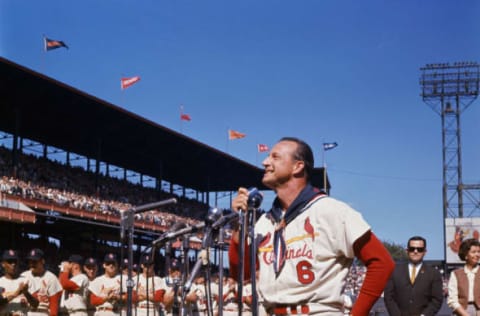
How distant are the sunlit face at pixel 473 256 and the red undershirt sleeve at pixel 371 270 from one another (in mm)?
4639

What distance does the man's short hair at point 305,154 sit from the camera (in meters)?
4.55

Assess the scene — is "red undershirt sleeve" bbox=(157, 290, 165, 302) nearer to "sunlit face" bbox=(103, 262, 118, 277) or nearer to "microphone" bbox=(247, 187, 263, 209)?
"sunlit face" bbox=(103, 262, 118, 277)

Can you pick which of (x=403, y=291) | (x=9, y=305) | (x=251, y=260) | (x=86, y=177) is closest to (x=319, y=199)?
(x=251, y=260)

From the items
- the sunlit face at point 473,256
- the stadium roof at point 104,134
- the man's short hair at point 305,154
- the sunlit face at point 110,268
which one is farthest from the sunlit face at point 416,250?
the stadium roof at point 104,134

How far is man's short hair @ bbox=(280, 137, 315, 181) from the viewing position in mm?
4555

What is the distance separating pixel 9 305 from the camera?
1134cm

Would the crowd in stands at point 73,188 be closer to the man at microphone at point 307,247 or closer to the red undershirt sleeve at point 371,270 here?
the man at microphone at point 307,247

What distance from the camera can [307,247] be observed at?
169 inches

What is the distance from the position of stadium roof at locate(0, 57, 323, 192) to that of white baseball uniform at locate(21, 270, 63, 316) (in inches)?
644

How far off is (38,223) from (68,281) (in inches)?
820

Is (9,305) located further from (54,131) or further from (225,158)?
(225,158)

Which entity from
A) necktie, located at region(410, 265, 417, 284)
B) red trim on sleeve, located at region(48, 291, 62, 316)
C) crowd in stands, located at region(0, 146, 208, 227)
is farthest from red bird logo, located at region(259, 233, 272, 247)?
crowd in stands, located at region(0, 146, 208, 227)

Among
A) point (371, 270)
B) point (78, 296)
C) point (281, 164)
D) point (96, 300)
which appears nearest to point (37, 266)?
point (78, 296)

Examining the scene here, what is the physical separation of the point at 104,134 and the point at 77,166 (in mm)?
2231
